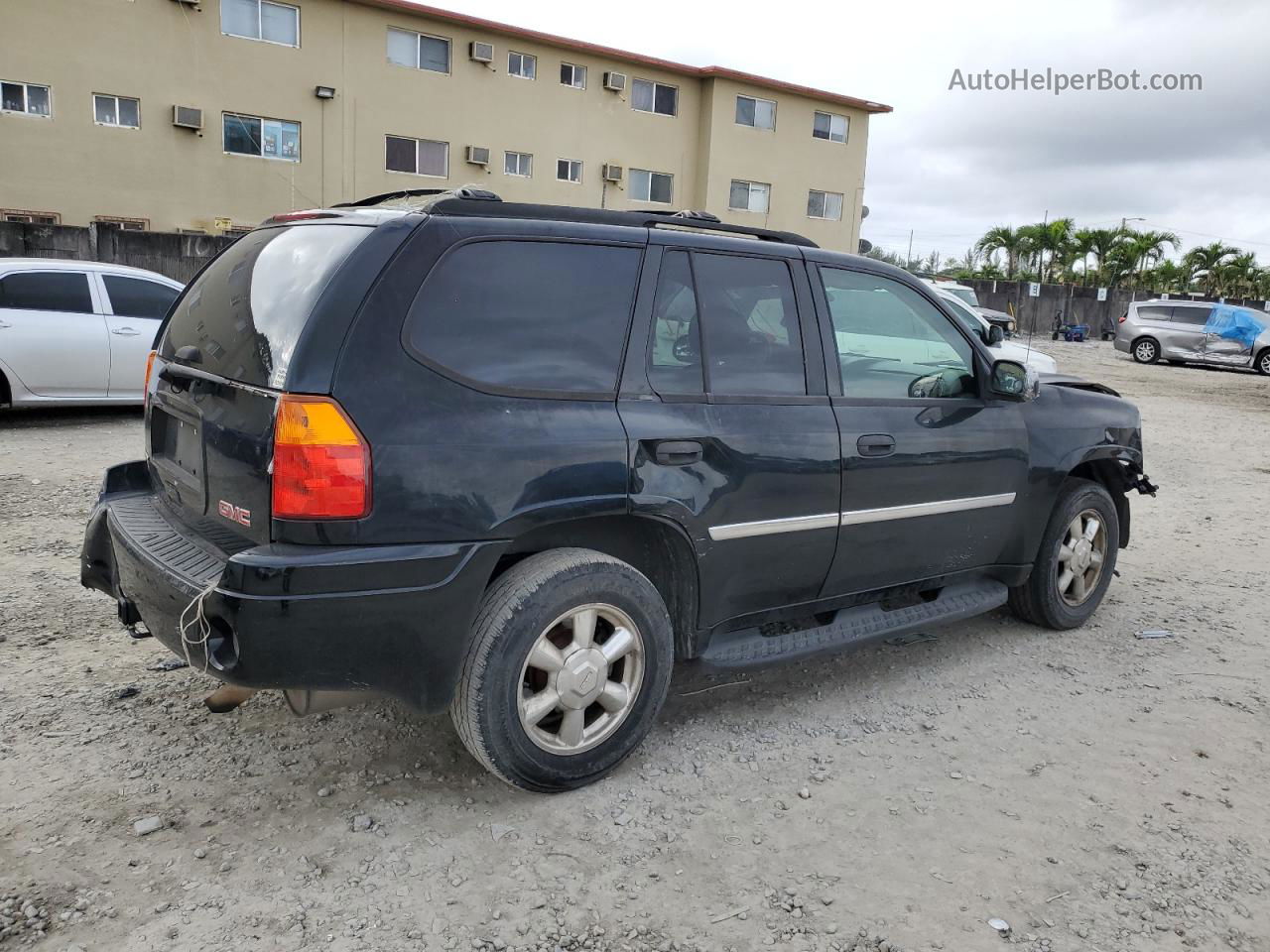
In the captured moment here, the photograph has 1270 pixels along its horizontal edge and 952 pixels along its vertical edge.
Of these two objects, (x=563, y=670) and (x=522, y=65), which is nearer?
(x=563, y=670)

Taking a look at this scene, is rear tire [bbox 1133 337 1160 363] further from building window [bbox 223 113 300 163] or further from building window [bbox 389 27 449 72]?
building window [bbox 223 113 300 163]

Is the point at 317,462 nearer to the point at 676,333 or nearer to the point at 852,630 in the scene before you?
the point at 676,333

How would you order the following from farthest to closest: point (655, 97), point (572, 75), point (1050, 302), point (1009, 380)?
point (1050, 302) → point (655, 97) → point (572, 75) → point (1009, 380)

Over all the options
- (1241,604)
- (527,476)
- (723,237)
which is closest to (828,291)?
(723,237)

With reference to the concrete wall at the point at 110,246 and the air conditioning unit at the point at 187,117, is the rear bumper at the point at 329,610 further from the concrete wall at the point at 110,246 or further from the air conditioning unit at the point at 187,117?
Answer: the air conditioning unit at the point at 187,117

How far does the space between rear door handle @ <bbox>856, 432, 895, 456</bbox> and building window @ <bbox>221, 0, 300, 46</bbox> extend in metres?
23.8

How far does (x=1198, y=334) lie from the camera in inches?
936

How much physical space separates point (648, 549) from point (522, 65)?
26244 mm

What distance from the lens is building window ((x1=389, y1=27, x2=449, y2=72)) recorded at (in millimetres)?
24891

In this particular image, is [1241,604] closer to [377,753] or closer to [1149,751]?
[1149,751]

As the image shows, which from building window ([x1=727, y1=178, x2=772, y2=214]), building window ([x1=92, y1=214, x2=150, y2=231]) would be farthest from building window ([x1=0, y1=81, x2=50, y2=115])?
building window ([x1=727, y1=178, x2=772, y2=214])

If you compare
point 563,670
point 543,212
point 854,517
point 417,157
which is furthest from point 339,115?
point 563,670

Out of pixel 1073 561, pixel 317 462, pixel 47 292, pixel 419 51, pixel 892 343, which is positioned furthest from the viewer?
pixel 419 51

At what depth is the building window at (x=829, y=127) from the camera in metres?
32.2
